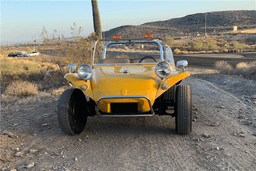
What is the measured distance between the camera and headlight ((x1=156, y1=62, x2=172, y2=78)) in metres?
3.94

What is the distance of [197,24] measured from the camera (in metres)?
93.4

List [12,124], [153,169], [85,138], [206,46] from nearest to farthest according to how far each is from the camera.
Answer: [153,169] < [85,138] < [12,124] < [206,46]

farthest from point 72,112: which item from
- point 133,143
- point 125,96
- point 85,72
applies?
point 133,143

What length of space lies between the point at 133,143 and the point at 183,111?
3.15 ft

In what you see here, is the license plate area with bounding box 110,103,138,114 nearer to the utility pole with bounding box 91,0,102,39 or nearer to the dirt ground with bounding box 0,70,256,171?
the dirt ground with bounding box 0,70,256,171

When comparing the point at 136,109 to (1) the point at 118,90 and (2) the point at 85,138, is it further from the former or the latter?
(2) the point at 85,138

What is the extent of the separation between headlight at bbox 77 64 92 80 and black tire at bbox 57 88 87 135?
1.29 ft

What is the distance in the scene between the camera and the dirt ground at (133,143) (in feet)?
10.3

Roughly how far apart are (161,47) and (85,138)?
8.82 ft

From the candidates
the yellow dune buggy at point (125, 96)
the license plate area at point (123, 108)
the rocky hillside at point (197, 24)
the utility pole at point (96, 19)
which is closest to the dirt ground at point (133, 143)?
the yellow dune buggy at point (125, 96)

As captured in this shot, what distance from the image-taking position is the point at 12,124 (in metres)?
5.09

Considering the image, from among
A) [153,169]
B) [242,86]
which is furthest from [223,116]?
[242,86]

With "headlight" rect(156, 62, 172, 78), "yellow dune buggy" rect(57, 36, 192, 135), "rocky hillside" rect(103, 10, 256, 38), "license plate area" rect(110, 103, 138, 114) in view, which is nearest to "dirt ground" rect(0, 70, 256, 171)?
"yellow dune buggy" rect(57, 36, 192, 135)

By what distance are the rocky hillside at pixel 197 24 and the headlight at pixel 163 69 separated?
7658 centimetres
